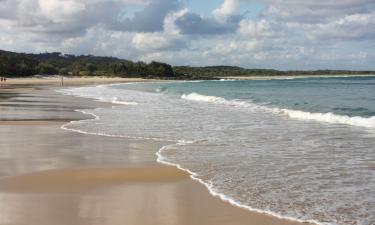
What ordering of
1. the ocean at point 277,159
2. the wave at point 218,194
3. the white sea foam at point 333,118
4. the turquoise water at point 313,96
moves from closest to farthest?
the wave at point 218,194, the ocean at point 277,159, the white sea foam at point 333,118, the turquoise water at point 313,96

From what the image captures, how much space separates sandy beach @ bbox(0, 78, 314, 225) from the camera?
21.4 ft

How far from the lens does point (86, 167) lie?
10125 mm

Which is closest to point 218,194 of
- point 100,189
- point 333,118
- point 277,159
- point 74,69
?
point 100,189

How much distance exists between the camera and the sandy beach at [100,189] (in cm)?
651

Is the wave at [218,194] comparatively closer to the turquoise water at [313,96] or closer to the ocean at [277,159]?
the ocean at [277,159]

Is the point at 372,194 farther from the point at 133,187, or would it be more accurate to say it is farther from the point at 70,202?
the point at 70,202

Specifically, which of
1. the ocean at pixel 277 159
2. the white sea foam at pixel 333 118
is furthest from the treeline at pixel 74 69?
the ocean at pixel 277 159

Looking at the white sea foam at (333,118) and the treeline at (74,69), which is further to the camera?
the treeline at (74,69)

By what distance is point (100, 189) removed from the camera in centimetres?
819

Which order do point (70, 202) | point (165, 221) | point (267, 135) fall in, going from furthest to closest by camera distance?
point (267, 135)
point (70, 202)
point (165, 221)

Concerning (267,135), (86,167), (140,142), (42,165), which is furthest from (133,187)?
(267,135)

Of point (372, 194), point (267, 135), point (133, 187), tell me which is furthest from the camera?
point (267, 135)

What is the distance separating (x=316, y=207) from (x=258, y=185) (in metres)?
1.55

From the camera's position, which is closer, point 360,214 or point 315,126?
point 360,214
